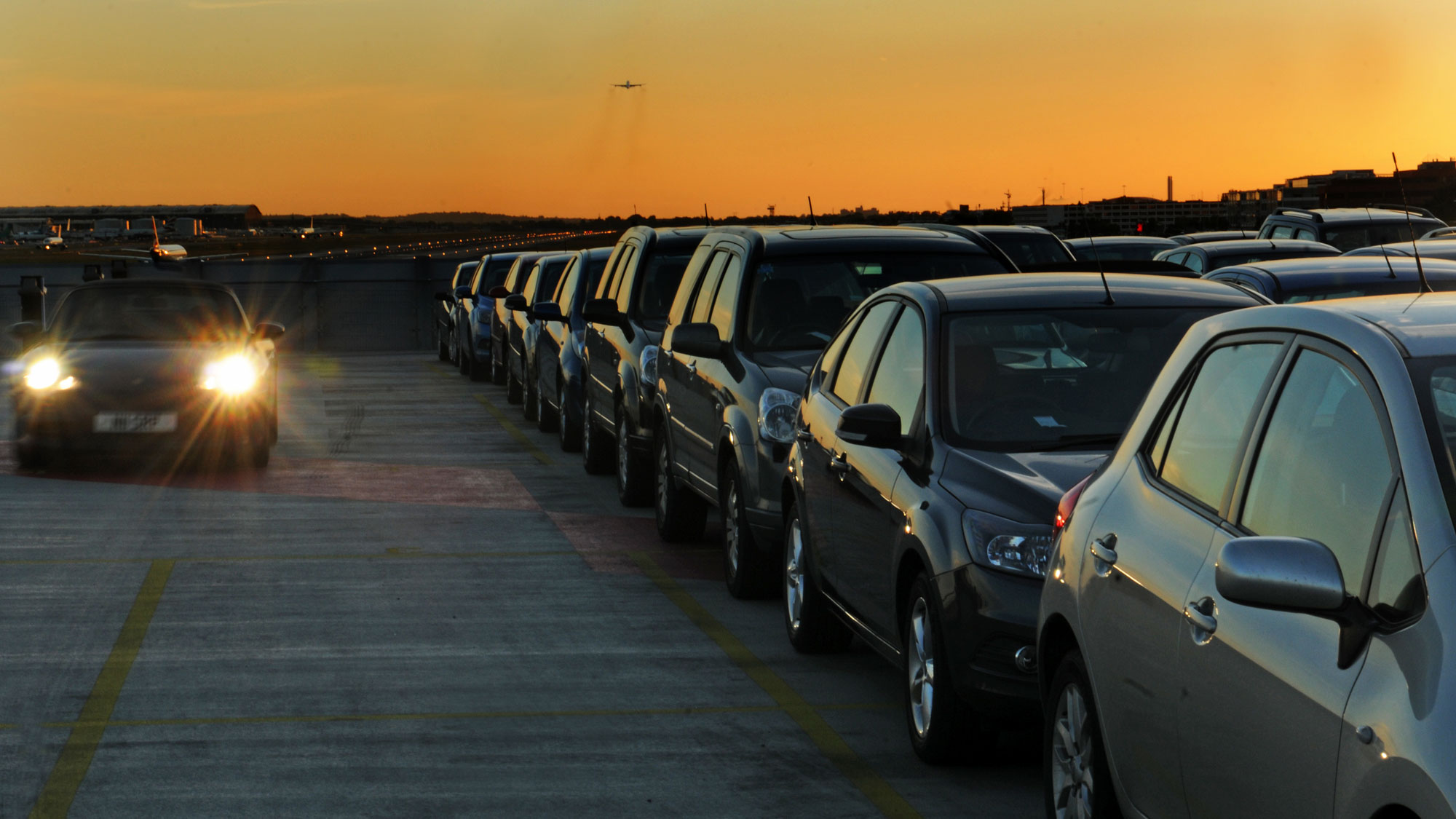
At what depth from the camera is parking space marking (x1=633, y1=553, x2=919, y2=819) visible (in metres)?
5.77

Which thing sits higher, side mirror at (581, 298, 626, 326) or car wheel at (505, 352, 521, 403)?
side mirror at (581, 298, 626, 326)

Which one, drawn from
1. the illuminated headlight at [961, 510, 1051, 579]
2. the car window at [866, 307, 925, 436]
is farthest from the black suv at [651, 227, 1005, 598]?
the illuminated headlight at [961, 510, 1051, 579]

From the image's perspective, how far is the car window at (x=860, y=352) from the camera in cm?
732

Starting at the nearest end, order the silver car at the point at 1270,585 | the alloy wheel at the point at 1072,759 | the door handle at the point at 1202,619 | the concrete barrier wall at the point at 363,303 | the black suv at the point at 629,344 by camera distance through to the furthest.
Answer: the silver car at the point at 1270,585, the door handle at the point at 1202,619, the alloy wheel at the point at 1072,759, the black suv at the point at 629,344, the concrete barrier wall at the point at 363,303

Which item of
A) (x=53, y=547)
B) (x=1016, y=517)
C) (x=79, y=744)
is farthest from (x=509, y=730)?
(x=53, y=547)

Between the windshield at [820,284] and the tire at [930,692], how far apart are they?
3.67m

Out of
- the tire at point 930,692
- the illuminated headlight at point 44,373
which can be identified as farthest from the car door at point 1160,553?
the illuminated headlight at point 44,373

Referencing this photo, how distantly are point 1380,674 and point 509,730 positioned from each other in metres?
4.18

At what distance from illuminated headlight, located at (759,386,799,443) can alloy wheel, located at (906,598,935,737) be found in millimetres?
2556

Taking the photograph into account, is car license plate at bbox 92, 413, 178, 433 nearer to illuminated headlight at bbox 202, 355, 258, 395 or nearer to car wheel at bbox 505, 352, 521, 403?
illuminated headlight at bbox 202, 355, 258, 395

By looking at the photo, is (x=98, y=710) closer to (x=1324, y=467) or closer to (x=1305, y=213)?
(x=1324, y=467)

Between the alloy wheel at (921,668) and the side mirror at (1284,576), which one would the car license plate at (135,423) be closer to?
the alloy wheel at (921,668)

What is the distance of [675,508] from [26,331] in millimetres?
7501

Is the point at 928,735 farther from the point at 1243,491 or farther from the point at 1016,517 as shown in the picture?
the point at 1243,491
